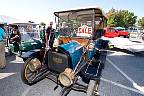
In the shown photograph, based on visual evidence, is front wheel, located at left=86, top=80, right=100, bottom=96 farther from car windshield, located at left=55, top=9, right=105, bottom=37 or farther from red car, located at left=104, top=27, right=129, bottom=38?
red car, located at left=104, top=27, right=129, bottom=38

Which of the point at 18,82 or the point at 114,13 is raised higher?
the point at 114,13

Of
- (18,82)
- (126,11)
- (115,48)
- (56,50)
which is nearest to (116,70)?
(56,50)

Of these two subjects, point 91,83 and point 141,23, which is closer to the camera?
point 91,83

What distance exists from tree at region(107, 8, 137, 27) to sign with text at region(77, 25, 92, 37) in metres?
51.6

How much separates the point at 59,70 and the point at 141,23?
77.4 metres

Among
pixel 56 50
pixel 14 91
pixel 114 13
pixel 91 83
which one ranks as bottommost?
pixel 14 91

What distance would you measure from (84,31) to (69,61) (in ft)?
5.98

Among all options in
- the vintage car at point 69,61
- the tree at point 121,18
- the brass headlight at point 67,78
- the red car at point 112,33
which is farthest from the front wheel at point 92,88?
the tree at point 121,18

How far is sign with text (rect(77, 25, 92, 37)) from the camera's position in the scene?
625 cm

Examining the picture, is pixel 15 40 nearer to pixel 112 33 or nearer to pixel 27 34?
pixel 27 34

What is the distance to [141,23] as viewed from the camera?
76750 millimetres

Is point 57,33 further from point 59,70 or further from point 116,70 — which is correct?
point 116,70

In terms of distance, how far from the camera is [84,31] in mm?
6469

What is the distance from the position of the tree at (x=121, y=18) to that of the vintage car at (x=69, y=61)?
51488 millimetres
